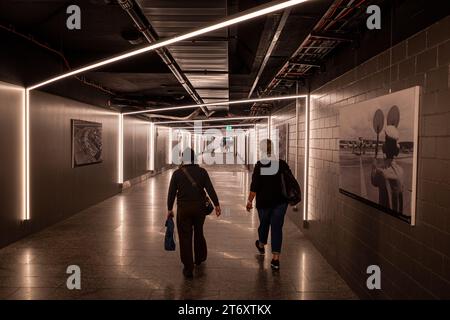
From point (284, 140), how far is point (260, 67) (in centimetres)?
305

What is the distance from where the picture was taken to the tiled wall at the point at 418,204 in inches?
100.0

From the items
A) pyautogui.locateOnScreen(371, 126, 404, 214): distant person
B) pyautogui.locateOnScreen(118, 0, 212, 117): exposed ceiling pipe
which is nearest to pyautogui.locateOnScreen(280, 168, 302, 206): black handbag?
pyautogui.locateOnScreen(371, 126, 404, 214): distant person

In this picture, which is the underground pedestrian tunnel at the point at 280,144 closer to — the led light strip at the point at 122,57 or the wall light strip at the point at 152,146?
the led light strip at the point at 122,57

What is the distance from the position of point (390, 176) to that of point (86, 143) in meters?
7.20

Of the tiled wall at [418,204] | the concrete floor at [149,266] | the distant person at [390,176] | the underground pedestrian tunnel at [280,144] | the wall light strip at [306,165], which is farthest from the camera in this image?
the wall light strip at [306,165]

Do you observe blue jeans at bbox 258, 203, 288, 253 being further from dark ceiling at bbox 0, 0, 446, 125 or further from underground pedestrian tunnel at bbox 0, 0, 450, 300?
dark ceiling at bbox 0, 0, 446, 125

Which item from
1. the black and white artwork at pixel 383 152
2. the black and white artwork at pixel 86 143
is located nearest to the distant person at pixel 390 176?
the black and white artwork at pixel 383 152

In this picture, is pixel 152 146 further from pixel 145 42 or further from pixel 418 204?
pixel 418 204

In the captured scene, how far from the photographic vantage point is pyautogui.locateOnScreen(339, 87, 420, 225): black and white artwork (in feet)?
9.54

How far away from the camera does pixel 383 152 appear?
3406 millimetres

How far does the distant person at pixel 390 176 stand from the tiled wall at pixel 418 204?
16 centimetres

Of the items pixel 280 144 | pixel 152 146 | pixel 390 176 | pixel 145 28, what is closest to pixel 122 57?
pixel 145 28

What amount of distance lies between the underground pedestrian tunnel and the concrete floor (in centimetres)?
3
